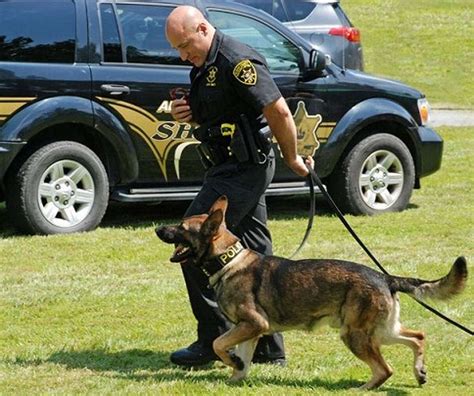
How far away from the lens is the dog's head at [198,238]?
554 centimetres

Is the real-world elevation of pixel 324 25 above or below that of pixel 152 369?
above

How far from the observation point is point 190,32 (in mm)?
5570

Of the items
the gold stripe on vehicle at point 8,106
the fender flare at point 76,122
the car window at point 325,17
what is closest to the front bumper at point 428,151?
the fender flare at point 76,122

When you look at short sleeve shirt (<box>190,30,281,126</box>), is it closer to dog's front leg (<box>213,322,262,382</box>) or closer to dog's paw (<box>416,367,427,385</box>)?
dog's front leg (<box>213,322,262,382</box>)

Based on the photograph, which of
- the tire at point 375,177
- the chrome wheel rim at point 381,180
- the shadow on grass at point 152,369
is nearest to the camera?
the shadow on grass at point 152,369

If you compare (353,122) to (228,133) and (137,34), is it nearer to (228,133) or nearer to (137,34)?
(137,34)

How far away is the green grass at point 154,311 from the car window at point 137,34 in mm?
1449

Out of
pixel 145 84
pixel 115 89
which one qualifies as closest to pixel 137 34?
pixel 145 84

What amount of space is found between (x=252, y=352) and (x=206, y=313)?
39 centimetres

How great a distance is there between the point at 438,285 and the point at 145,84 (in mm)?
4467

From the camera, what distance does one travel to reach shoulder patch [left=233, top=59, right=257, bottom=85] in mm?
5520

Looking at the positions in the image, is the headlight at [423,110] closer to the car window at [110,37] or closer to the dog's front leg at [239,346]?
the car window at [110,37]

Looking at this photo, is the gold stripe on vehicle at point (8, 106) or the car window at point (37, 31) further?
the car window at point (37, 31)

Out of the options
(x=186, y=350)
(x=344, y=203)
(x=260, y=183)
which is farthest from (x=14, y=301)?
(x=344, y=203)
